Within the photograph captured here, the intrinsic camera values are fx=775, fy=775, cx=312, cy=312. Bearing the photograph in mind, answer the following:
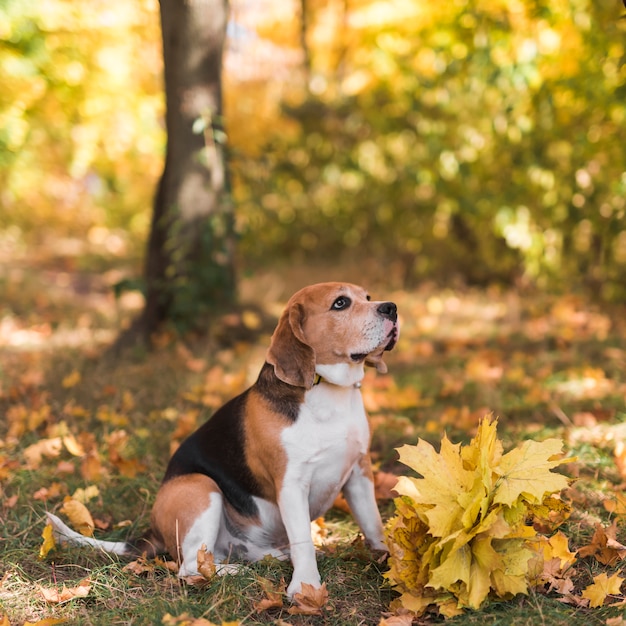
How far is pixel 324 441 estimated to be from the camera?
354 cm

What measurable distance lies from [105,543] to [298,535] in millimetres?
1025

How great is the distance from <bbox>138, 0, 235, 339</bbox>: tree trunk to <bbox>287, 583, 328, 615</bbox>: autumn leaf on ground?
4.47 m

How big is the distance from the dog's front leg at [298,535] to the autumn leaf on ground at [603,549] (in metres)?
1.19

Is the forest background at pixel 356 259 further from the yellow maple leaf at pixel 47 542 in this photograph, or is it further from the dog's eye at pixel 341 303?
the dog's eye at pixel 341 303

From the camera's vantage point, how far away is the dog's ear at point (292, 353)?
3.56 m

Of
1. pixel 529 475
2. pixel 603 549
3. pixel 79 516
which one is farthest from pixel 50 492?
pixel 603 549

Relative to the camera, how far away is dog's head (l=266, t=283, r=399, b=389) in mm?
3578

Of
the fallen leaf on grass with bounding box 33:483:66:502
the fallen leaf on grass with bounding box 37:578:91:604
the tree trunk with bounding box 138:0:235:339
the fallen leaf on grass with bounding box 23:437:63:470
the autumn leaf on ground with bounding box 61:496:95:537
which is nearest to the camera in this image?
the fallen leaf on grass with bounding box 37:578:91:604

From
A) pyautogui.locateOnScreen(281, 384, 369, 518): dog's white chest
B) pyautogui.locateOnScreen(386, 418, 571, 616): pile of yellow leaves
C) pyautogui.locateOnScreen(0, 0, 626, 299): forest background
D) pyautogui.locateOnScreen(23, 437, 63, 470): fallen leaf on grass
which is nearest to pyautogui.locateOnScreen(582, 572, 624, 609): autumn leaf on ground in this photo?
pyautogui.locateOnScreen(386, 418, 571, 616): pile of yellow leaves

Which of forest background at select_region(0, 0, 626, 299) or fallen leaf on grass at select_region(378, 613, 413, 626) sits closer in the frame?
fallen leaf on grass at select_region(378, 613, 413, 626)

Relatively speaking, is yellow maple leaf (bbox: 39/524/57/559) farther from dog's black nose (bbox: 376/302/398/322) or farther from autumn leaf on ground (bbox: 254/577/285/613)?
dog's black nose (bbox: 376/302/398/322)

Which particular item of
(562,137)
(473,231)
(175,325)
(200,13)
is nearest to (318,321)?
(175,325)

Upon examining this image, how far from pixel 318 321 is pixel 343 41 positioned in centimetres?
1349

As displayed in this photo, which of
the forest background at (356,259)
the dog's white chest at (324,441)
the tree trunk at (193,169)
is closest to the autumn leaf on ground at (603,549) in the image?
the forest background at (356,259)
